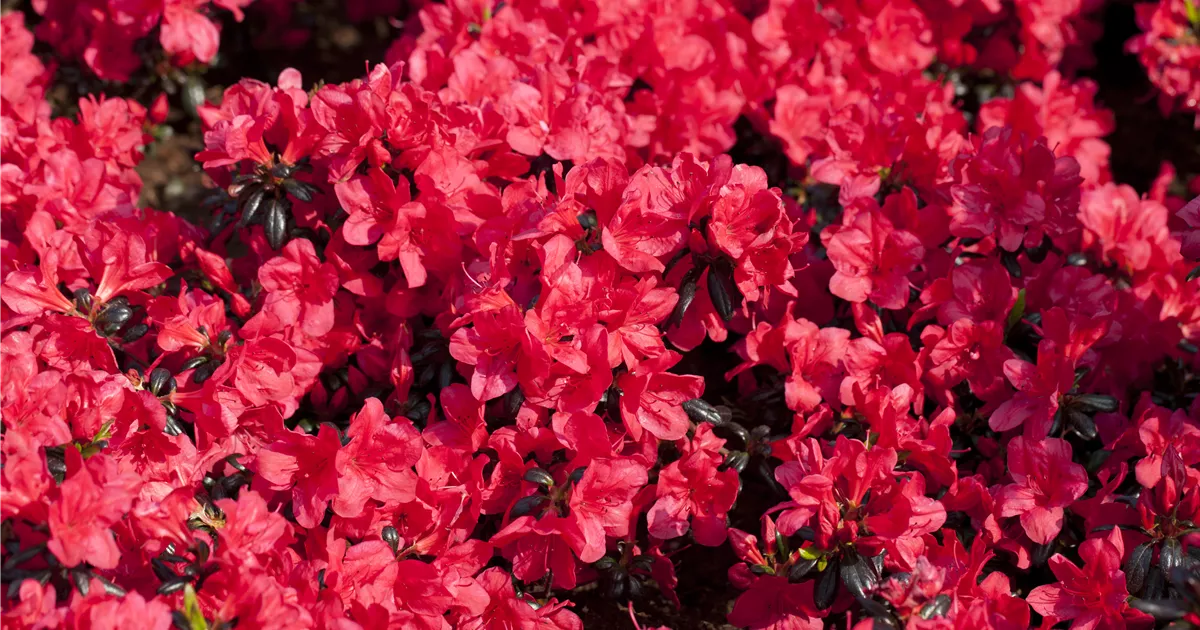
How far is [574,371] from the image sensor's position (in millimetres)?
1861

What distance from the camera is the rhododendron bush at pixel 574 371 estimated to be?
1.77 meters

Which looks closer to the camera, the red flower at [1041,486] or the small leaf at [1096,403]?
the red flower at [1041,486]

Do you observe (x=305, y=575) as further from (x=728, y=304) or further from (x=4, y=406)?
(x=728, y=304)

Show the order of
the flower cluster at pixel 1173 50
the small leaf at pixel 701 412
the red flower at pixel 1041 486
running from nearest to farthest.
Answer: the red flower at pixel 1041 486 < the small leaf at pixel 701 412 < the flower cluster at pixel 1173 50

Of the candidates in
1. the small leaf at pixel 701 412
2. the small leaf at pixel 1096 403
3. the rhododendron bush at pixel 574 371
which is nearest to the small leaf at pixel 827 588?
the rhododendron bush at pixel 574 371

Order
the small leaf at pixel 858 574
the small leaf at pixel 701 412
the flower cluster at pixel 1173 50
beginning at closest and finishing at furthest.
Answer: the small leaf at pixel 858 574
the small leaf at pixel 701 412
the flower cluster at pixel 1173 50

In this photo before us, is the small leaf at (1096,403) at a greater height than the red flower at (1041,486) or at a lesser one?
greater

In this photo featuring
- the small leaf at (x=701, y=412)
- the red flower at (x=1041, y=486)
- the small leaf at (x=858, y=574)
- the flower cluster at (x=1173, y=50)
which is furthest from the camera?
the flower cluster at (x=1173, y=50)

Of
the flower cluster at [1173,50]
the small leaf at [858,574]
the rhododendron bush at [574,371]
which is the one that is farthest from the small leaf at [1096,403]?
the flower cluster at [1173,50]

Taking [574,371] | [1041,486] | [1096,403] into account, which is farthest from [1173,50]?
[574,371]

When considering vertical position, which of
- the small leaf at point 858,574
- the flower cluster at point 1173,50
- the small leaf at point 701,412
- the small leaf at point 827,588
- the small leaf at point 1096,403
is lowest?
the small leaf at point 827,588

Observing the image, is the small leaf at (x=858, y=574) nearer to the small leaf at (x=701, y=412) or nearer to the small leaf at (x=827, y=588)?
the small leaf at (x=827, y=588)

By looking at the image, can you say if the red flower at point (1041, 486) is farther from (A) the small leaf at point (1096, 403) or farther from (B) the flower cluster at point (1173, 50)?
(B) the flower cluster at point (1173, 50)

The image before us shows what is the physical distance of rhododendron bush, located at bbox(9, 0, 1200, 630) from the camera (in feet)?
5.82
